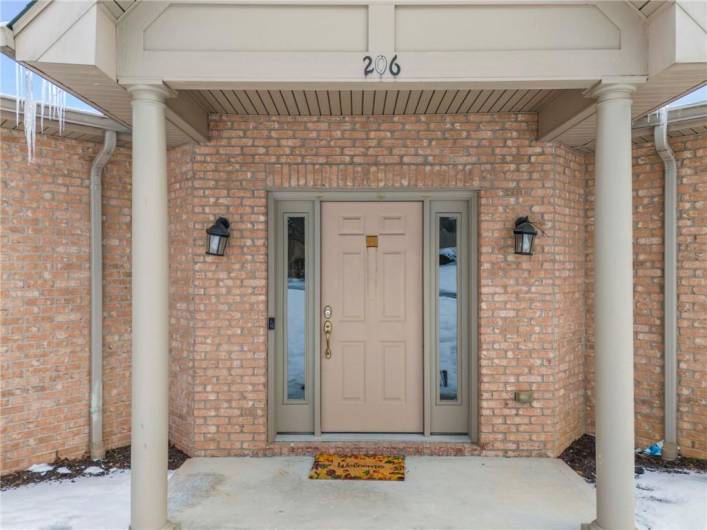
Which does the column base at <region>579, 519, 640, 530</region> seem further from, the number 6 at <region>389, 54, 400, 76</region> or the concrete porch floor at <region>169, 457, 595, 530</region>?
the number 6 at <region>389, 54, 400, 76</region>

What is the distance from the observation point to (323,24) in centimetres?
264

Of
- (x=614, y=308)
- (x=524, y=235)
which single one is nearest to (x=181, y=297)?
(x=524, y=235)

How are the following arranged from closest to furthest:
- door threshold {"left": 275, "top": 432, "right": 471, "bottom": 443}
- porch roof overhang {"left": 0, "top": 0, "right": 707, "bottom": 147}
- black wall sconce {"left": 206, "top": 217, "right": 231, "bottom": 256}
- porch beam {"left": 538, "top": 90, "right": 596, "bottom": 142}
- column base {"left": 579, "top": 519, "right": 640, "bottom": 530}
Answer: porch roof overhang {"left": 0, "top": 0, "right": 707, "bottom": 147}
column base {"left": 579, "top": 519, "right": 640, "bottom": 530}
porch beam {"left": 538, "top": 90, "right": 596, "bottom": 142}
black wall sconce {"left": 206, "top": 217, "right": 231, "bottom": 256}
door threshold {"left": 275, "top": 432, "right": 471, "bottom": 443}

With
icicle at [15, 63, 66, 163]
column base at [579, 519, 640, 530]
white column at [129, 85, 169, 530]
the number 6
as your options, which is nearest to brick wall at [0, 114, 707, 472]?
icicle at [15, 63, 66, 163]

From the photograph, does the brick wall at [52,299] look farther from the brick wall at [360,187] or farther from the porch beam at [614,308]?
the porch beam at [614,308]

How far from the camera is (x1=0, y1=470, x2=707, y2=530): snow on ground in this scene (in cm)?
300

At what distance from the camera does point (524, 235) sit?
3.84 m

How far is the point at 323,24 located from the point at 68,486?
11.8ft

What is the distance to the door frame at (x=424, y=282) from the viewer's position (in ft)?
13.2

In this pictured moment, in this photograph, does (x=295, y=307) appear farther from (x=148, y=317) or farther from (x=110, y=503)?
(x=110, y=503)

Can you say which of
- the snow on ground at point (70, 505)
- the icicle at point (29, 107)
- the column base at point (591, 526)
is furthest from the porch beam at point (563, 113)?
the snow on ground at point (70, 505)

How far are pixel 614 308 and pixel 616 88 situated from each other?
1.21 m

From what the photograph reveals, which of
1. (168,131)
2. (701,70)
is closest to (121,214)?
(168,131)

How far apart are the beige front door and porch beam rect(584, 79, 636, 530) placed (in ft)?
5.31
